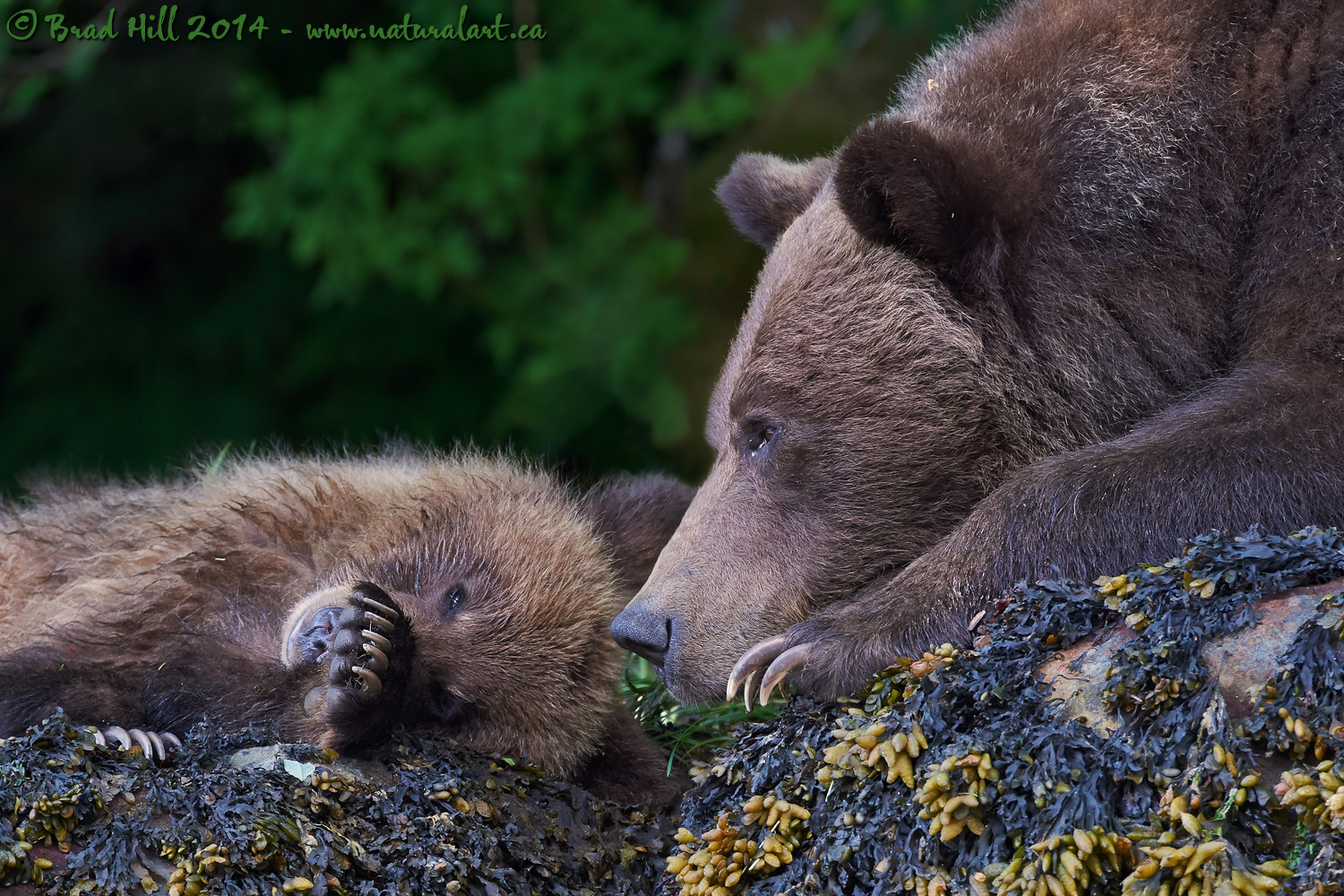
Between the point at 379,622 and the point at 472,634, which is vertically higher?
the point at 379,622

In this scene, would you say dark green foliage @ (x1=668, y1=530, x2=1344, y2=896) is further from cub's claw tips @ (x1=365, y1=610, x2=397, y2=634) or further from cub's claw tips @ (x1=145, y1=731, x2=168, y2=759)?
cub's claw tips @ (x1=145, y1=731, x2=168, y2=759)

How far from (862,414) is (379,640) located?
1365mm

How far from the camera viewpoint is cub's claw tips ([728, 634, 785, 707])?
2857mm

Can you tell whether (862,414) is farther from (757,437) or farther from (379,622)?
(379,622)

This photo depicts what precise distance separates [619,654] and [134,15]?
5792 mm

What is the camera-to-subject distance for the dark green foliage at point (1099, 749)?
204cm

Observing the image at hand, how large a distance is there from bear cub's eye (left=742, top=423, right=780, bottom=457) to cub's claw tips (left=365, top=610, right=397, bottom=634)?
1.05 meters

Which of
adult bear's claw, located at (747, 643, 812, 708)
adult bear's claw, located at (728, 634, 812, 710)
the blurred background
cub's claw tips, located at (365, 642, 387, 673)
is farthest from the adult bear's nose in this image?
the blurred background

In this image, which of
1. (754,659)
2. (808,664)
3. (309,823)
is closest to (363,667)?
(309,823)

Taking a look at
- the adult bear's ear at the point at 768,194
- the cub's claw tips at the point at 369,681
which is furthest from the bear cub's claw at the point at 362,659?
the adult bear's ear at the point at 768,194

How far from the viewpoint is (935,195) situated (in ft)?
9.47

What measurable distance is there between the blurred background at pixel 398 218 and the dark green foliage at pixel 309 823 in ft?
13.4

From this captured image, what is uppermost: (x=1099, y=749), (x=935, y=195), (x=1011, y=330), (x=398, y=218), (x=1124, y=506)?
(x=398, y=218)

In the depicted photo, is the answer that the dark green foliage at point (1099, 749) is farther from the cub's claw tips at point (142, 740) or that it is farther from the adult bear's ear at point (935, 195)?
the cub's claw tips at point (142, 740)
